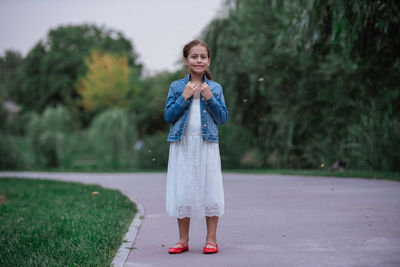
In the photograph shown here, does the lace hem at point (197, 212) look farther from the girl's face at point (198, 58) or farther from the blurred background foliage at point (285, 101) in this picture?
the blurred background foliage at point (285, 101)

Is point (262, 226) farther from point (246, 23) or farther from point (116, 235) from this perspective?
point (246, 23)

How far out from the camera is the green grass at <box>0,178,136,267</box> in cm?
388

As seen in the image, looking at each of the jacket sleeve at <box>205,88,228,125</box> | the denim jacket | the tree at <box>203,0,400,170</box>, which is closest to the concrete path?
the denim jacket

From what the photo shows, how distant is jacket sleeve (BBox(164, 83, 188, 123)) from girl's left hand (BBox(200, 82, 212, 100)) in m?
0.17

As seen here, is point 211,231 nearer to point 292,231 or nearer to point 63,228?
point 292,231

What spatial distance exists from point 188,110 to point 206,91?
0.77 ft

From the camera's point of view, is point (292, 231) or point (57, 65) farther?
point (57, 65)

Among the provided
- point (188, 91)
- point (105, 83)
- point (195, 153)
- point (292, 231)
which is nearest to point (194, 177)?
point (195, 153)

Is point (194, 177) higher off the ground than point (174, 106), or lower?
lower

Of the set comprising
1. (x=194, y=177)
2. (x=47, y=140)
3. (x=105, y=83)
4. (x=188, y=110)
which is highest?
(x=105, y=83)

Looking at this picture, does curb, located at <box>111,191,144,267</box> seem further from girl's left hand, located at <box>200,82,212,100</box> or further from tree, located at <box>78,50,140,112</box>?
tree, located at <box>78,50,140,112</box>

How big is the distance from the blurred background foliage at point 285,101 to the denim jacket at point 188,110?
520 cm

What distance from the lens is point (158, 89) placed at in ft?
166

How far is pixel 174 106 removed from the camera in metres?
4.07
